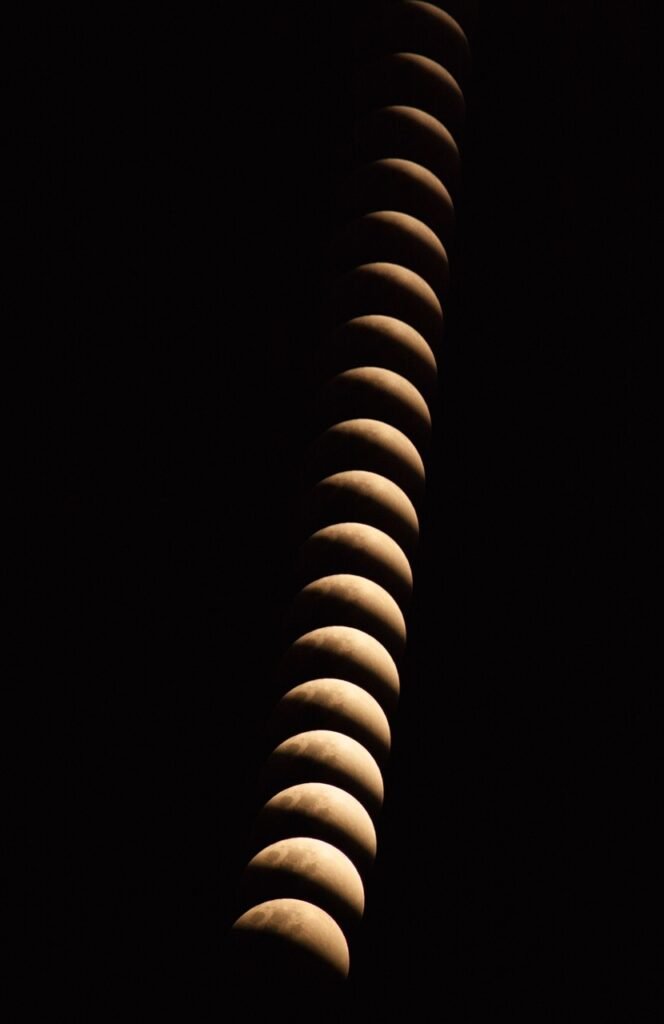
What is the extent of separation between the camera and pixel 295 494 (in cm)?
93

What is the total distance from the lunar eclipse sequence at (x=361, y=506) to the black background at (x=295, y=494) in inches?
8.8

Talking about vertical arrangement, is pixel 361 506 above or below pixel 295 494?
below

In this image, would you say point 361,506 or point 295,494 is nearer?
point 361,506

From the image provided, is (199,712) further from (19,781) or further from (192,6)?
(192,6)

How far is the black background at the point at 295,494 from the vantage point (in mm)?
869

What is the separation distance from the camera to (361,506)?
2.11ft

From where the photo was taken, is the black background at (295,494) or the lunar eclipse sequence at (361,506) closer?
the lunar eclipse sequence at (361,506)

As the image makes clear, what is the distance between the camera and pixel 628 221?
98 cm

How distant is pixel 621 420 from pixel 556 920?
330 mm

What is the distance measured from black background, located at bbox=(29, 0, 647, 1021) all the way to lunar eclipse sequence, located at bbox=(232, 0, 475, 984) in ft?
0.73

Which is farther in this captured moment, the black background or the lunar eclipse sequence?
the black background

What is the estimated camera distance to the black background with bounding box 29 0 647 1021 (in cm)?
87

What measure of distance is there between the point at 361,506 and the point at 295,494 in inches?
11.3

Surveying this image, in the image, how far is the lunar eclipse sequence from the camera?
544 millimetres
